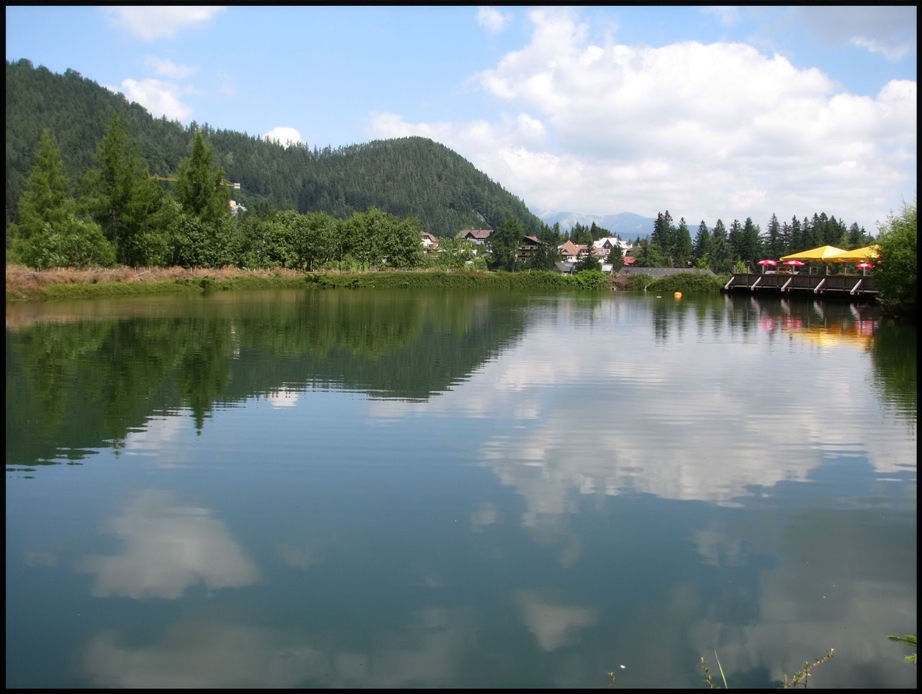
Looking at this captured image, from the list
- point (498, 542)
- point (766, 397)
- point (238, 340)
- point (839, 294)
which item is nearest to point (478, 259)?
point (839, 294)

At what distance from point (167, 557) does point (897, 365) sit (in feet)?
48.9

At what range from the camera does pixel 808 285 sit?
137 feet

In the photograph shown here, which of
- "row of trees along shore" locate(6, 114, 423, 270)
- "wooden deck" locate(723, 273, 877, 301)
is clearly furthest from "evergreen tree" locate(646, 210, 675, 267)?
"row of trees along shore" locate(6, 114, 423, 270)

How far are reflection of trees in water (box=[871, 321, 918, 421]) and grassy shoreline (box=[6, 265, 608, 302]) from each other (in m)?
26.1

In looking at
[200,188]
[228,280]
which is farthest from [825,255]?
[200,188]

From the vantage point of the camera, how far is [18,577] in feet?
18.0

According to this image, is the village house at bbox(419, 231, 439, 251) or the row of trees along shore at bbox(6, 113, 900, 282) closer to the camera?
the row of trees along shore at bbox(6, 113, 900, 282)

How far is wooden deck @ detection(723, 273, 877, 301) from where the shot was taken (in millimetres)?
36625

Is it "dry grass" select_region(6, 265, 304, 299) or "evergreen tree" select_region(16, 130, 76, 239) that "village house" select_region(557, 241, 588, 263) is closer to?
"dry grass" select_region(6, 265, 304, 299)

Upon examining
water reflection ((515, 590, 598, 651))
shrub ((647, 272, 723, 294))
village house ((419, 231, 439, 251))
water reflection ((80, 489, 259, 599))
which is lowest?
water reflection ((515, 590, 598, 651))

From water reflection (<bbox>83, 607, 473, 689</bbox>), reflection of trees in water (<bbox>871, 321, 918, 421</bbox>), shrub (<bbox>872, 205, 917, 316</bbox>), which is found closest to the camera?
water reflection (<bbox>83, 607, 473, 689</bbox>)

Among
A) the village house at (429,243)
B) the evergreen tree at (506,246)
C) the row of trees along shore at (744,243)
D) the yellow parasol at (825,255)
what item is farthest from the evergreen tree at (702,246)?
the yellow parasol at (825,255)

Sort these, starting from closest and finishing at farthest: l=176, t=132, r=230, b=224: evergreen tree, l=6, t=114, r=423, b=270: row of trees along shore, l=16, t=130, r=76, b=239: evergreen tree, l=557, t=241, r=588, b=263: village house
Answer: l=6, t=114, r=423, b=270: row of trees along shore < l=16, t=130, r=76, b=239: evergreen tree < l=176, t=132, r=230, b=224: evergreen tree < l=557, t=241, r=588, b=263: village house

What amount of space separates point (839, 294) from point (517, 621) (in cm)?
3832
